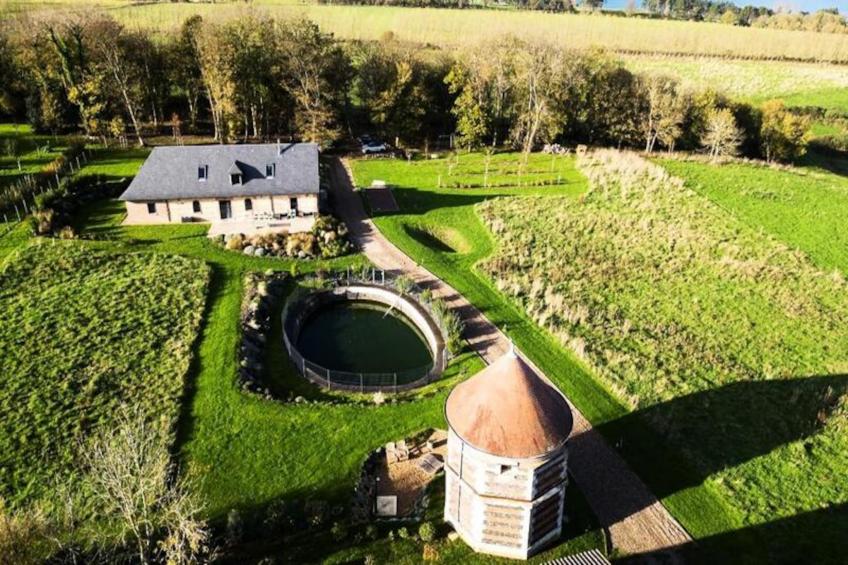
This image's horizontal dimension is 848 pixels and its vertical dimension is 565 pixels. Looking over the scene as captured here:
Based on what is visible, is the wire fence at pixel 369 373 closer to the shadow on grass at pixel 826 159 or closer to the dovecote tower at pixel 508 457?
the dovecote tower at pixel 508 457

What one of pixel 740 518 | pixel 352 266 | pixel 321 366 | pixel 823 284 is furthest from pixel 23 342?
pixel 823 284

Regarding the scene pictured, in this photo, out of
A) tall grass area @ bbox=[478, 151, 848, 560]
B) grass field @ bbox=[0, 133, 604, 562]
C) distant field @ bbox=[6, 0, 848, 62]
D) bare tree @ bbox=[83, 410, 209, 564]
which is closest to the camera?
bare tree @ bbox=[83, 410, 209, 564]

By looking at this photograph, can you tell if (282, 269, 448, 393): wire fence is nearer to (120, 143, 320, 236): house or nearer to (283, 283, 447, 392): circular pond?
(283, 283, 447, 392): circular pond

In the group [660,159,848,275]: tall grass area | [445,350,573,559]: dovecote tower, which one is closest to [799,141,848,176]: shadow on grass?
[660,159,848,275]: tall grass area

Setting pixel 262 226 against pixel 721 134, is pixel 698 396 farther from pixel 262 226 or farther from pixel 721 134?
pixel 721 134

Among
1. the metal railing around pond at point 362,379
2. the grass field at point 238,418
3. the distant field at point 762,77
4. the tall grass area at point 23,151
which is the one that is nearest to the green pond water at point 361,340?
the metal railing around pond at point 362,379

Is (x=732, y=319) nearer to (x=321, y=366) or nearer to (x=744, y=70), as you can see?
(x=321, y=366)

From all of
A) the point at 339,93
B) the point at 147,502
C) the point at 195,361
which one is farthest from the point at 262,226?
the point at 147,502
